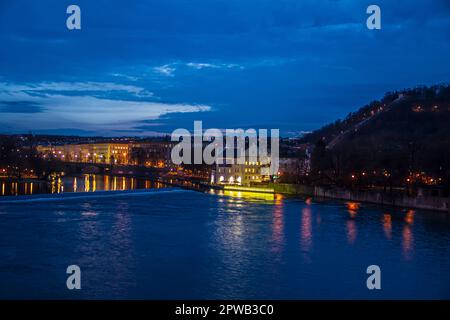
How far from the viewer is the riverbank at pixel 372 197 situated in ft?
39.7

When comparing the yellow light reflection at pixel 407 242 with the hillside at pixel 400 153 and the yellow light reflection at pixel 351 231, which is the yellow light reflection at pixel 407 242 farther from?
the hillside at pixel 400 153

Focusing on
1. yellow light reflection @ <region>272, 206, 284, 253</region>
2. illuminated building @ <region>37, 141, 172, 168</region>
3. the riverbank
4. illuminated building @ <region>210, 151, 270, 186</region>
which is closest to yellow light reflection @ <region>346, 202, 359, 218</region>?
the riverbank

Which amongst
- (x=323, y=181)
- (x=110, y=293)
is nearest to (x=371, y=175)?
(x=323, y=181)

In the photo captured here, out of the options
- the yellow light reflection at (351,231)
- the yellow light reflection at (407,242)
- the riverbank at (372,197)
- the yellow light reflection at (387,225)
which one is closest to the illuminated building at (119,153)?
the riverbank at (372,197)

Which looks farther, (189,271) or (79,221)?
(79,221)

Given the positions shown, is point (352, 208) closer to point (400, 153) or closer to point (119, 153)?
point (400, 153)

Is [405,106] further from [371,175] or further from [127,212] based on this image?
[127,212]

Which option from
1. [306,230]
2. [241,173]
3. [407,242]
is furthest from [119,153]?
[407,242]

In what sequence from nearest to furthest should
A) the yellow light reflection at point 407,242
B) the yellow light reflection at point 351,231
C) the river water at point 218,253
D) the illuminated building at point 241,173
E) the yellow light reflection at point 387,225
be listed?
the river water at point 218,253
the yellow light reflection at point 407,242
the yellow light reflection at point 351,231
the yellow light reflection at point 387,225
the illuminated building at point 241,173

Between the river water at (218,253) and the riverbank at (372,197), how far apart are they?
1.12m

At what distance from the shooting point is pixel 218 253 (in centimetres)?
652

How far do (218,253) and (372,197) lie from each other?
27.9 feet

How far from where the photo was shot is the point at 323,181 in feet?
59.4
